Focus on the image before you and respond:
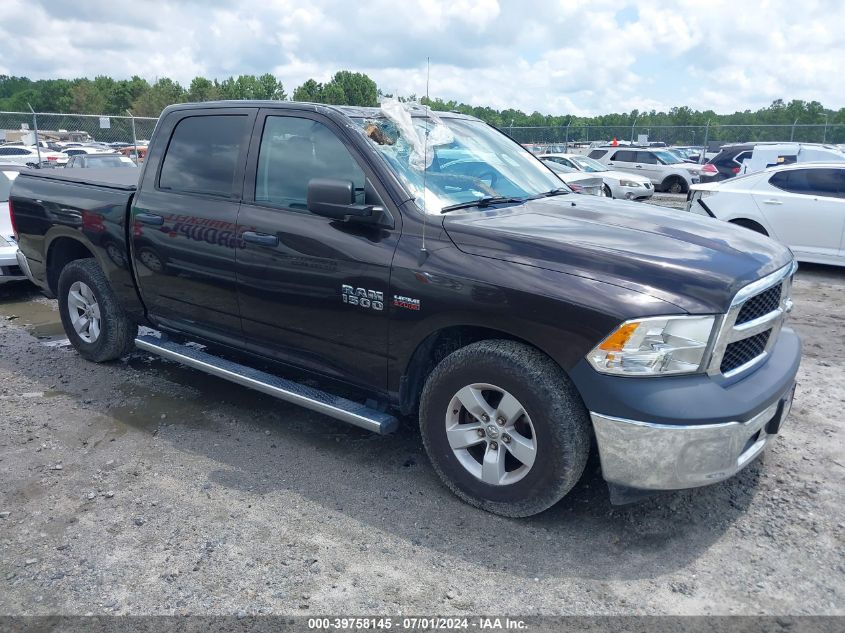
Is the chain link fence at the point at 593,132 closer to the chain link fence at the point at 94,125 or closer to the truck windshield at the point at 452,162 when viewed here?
the chain link fence at the point at 94,125

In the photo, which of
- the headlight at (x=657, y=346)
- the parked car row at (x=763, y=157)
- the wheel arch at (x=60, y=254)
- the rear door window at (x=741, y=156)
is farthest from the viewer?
the rear door window at (x=741, y=156)

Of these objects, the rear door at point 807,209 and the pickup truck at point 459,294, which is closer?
the pickup truck at point 459,294

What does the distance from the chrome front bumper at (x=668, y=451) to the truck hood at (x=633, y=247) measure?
52cm

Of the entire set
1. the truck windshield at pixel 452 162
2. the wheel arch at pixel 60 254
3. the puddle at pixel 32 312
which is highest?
the truck windshield at pixel 452 162

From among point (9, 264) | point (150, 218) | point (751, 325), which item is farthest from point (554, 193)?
point (9, 264)

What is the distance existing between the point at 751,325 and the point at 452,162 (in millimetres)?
1872

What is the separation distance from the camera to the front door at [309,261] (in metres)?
3.56

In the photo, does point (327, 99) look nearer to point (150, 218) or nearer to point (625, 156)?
point (625, 156)

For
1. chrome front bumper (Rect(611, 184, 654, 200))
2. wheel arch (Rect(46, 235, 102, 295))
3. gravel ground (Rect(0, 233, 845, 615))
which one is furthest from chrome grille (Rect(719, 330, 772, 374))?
chrome front bumper (Rect(611, 184, 654, 200))

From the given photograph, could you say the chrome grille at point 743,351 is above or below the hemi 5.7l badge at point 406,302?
below

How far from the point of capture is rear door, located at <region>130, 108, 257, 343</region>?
Result: 420 cm

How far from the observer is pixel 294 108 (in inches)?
157

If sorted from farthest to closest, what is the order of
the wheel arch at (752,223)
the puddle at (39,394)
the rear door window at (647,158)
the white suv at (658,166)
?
the rear door window at (647,158) → the white suv at (658,166) → the wheel arch at (752,223) → the puddle at (39,394)

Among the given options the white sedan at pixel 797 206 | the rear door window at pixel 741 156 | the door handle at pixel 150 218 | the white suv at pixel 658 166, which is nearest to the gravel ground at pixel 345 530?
the door handle at pixel 150 218
